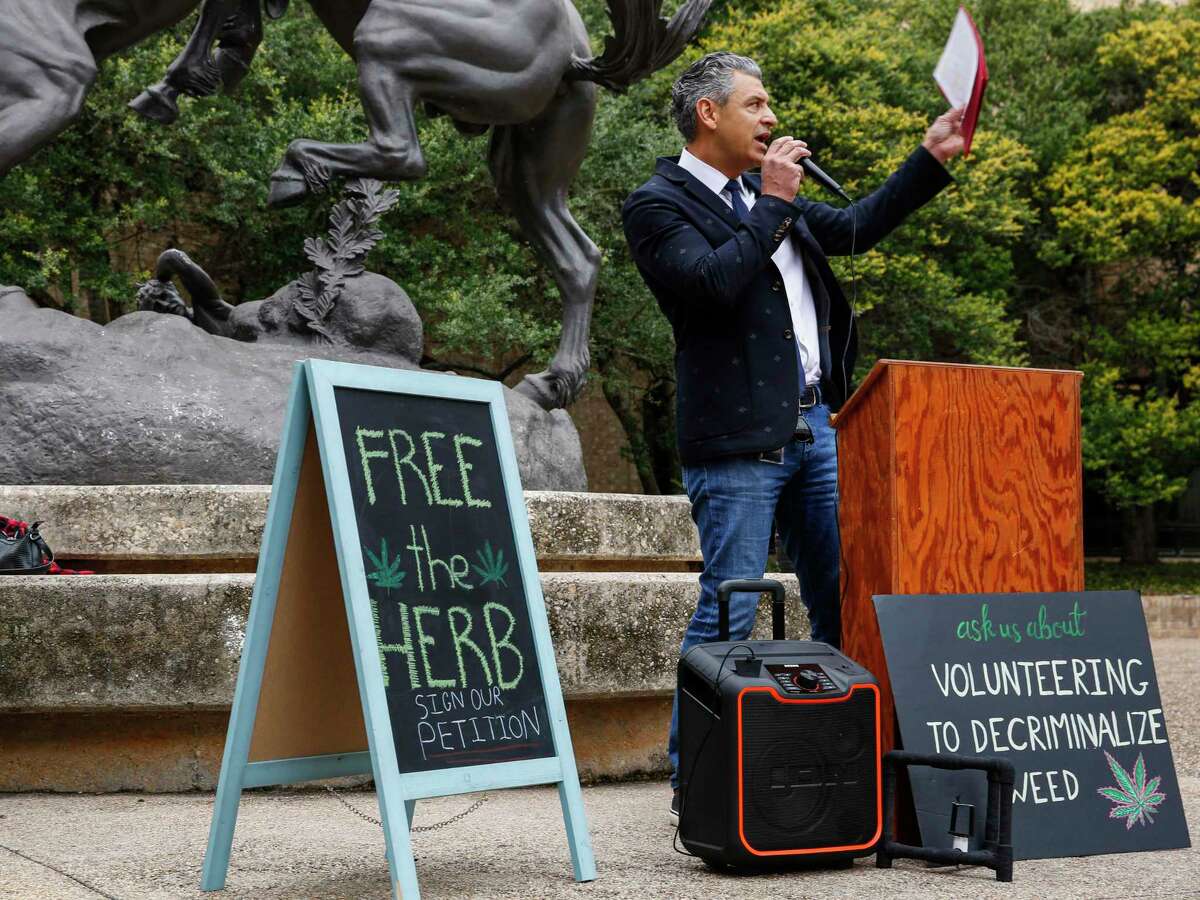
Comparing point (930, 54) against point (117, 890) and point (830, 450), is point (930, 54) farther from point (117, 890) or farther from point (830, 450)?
point (117, 890)

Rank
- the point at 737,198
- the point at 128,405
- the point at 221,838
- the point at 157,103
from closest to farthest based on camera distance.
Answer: the point at 221,838
the point at 737,198
the point at 128,405
the point at 157,103

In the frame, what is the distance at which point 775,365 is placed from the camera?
3.88m

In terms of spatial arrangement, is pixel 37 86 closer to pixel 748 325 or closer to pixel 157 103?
pixel 157 103

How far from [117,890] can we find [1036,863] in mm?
2191

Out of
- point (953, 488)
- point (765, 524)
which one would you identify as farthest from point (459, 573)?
point (953, 488)

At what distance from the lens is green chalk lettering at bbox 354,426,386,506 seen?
11.1ft

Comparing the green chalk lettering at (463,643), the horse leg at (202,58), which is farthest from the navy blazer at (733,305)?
the horse leg at (202,58)

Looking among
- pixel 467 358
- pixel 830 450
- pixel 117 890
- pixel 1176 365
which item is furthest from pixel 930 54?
pixel 117 890

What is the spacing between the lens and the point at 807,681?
3.51 meters

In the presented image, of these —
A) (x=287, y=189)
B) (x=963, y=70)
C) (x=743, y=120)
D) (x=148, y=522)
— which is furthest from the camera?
(x=287, y=189)

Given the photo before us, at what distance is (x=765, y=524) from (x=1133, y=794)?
3.87 ft

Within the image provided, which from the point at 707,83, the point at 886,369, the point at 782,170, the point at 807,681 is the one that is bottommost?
the point at 807,681

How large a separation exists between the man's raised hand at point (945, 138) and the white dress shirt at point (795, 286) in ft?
1.52

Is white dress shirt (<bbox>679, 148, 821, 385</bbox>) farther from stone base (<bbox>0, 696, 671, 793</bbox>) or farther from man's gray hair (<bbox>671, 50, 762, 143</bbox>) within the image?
stone base (<bbox>0, 696, 671, 793</bbox>)
